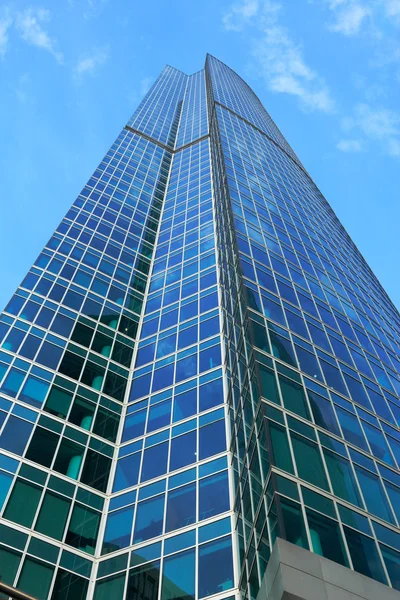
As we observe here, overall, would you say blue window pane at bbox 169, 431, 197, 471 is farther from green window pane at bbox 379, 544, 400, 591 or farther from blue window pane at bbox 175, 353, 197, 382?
green window pane at bbox 379, 544, 400, 591

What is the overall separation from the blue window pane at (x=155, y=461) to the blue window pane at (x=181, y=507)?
1.76m

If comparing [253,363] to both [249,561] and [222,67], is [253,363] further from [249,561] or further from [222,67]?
[222,67]

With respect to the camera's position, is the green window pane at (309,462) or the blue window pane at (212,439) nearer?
the green window pane at (309,462)

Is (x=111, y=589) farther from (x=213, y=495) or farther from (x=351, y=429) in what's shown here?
(x=351, y=429)

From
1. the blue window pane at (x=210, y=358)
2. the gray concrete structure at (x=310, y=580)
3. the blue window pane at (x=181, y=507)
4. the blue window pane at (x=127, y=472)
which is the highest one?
the blue window pane at (x=210, y=358)

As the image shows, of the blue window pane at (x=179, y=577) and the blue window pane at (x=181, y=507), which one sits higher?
the blue window pane at (x=181, y=507)

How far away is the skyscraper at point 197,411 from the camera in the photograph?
1873 cm

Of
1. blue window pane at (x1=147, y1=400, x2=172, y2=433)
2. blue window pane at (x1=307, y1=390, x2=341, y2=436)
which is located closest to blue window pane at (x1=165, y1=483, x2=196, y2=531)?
blue window pane at (x1=147, y1=400, x2=172, y2=433)

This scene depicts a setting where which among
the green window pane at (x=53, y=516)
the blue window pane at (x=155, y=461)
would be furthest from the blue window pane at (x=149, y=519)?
the green window pane at (x=53, y=516)

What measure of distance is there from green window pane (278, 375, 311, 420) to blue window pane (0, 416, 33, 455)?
11.3 metres

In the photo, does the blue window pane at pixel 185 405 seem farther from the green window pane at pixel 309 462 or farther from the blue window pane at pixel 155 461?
the green window pane at pixel 309 462

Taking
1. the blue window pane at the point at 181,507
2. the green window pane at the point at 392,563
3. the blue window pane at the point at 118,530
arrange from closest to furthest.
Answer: the green window pane at the point at 392,563, the blue window pane at the point at 181,507, the blue window pane at the point at 118,530

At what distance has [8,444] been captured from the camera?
25.0 meters

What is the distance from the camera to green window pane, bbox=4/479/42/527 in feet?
73.5
